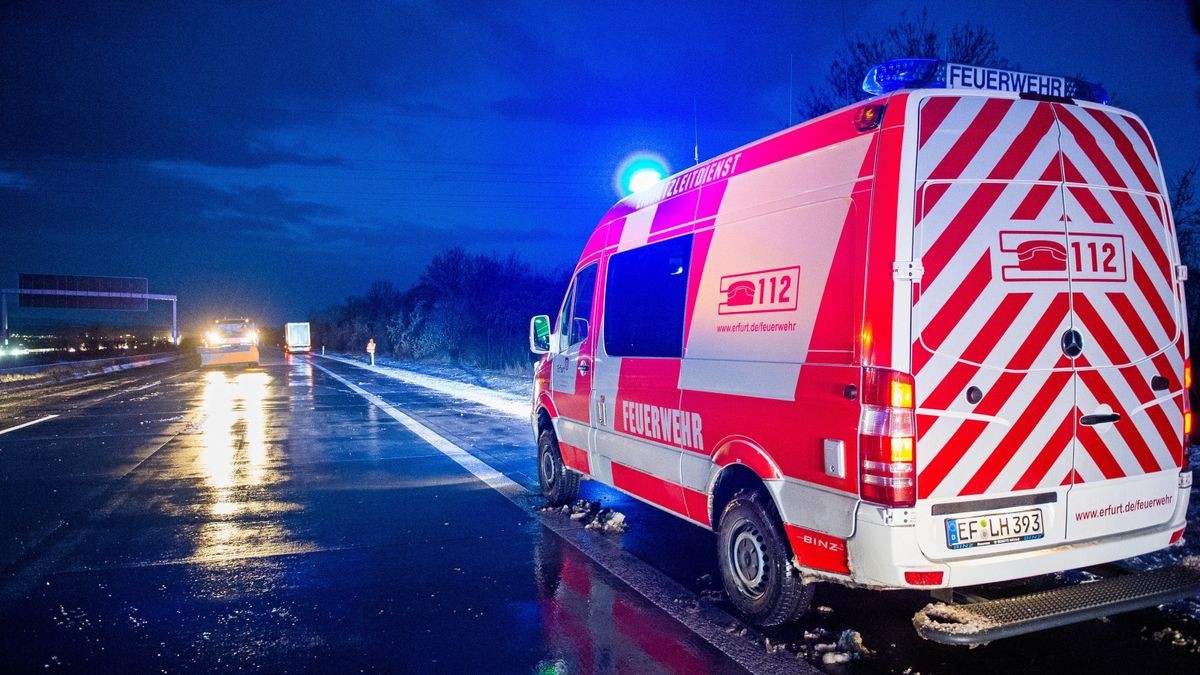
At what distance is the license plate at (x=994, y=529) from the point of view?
11.7 ft

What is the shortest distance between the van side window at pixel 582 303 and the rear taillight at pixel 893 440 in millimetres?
3506

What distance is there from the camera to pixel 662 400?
17.5 feet

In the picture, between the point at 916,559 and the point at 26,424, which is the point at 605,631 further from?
the point at 26,424

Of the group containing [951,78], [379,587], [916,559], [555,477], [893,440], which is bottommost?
[379,587]

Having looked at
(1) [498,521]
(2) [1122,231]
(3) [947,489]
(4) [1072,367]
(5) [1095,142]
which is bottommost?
(1) [498,521]

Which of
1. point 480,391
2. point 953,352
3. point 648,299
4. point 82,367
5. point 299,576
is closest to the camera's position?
point 953,352

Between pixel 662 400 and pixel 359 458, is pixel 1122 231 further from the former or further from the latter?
pixel 359 458

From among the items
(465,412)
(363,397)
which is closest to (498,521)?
(465,412)

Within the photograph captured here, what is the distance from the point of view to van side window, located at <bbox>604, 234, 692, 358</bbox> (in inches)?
208

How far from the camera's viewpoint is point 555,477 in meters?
7.50

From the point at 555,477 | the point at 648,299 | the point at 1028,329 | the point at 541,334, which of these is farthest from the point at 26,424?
the point at 1028,329

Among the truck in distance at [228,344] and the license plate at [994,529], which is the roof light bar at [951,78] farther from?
the truck in distance at [228,344]

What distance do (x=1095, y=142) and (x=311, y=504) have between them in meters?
7.12

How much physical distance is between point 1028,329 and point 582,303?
3974mm
